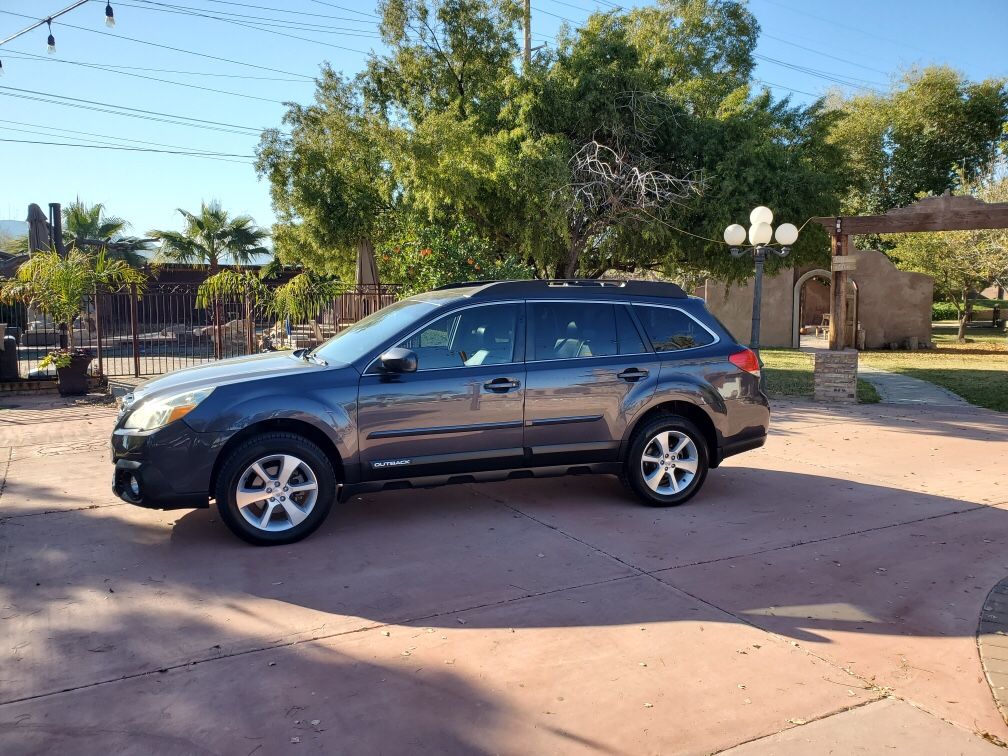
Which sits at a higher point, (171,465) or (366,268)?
(366,268)

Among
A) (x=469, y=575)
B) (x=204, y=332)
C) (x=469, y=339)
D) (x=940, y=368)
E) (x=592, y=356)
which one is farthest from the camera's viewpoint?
(x=204, y=332)

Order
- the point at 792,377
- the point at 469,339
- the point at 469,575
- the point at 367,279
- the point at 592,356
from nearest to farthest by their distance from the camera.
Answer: the point at 469,575
the point at 469,339
the point at 592,356
the point at 367,279
the point at 792,377

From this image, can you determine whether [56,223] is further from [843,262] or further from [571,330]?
[571,330]

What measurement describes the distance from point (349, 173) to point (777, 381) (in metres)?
9.61

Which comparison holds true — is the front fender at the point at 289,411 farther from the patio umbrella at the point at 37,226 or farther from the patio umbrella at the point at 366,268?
the patio umbrella at the point at 37,226

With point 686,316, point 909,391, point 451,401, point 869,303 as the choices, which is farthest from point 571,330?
point 869,303

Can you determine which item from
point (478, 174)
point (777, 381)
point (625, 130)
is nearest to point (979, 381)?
point (777, 381)

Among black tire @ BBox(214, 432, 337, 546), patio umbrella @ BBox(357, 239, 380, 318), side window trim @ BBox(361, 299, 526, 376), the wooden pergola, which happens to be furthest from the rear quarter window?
patio umbrella @ BBox(357, 239, 380, 318)

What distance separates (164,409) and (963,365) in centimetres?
2106

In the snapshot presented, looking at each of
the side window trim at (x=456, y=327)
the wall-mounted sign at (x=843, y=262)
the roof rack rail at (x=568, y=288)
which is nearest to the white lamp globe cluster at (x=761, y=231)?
the wall-mounted sign at (x=843, y=262)

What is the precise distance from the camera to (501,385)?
5852 millimetres

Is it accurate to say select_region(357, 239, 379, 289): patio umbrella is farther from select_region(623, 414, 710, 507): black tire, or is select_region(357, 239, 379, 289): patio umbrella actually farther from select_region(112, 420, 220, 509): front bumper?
select_region(112, 420, 220, 509): front bumper

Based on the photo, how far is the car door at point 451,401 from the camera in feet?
18.3

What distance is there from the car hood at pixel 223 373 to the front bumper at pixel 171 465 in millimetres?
363
